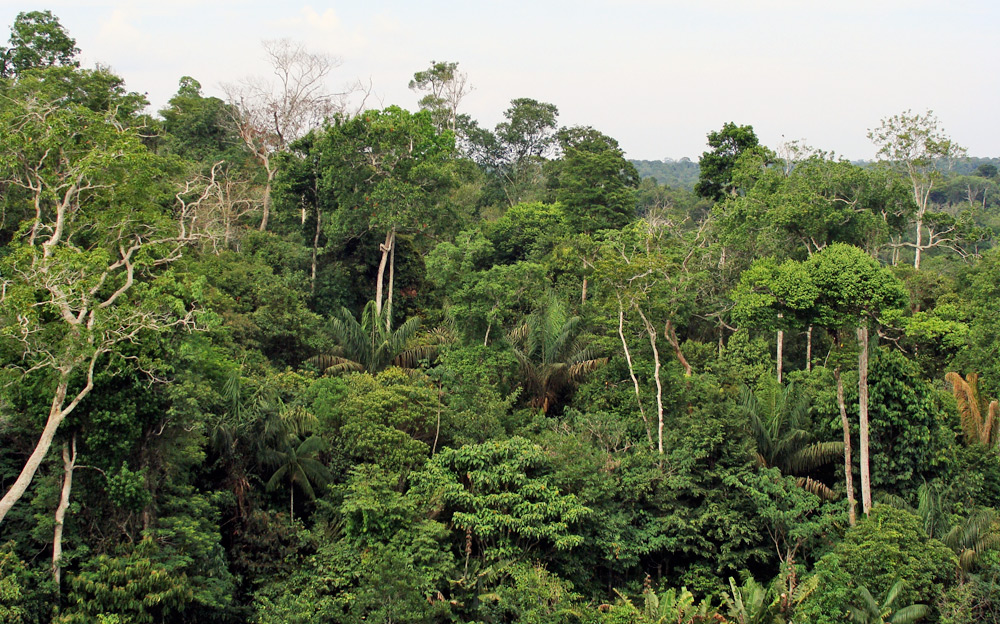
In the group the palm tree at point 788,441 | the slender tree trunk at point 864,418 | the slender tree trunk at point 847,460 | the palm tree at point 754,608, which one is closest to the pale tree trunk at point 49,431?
the palm tree at point 754,608

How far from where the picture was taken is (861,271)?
12.1 meters

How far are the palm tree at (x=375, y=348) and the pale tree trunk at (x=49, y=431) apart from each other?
869 cm

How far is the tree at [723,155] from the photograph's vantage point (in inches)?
976

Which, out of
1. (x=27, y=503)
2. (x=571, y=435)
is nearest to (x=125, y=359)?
(x=27, y=503)

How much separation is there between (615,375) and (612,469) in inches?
127

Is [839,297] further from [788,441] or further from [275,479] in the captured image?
[275,479]

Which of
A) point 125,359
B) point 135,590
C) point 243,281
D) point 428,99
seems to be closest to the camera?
point 135,590

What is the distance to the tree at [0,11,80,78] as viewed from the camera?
20.3 meters

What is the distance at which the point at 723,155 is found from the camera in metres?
25.3

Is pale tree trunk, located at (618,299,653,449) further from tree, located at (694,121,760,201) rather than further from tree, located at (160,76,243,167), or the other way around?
tree, located at (160,76,243,167)

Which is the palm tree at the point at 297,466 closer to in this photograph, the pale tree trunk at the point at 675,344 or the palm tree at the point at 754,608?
the palm tree at the point at 754,608

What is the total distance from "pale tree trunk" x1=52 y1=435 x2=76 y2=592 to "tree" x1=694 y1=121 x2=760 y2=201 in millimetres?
20881

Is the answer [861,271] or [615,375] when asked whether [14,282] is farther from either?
[861,271]

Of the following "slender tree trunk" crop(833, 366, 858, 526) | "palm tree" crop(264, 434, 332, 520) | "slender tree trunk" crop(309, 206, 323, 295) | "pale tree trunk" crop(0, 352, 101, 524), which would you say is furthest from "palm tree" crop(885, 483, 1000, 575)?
"slender tree trunk" crop(309, 206, 323, 295)
